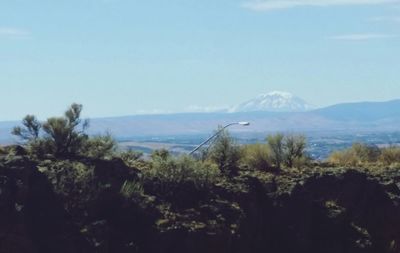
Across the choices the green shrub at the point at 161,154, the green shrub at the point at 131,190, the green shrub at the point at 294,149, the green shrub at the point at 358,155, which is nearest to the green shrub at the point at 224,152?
the green shrub at the point at 161,154

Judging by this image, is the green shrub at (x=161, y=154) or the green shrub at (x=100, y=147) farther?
the green shrub at (x=161, y=154)

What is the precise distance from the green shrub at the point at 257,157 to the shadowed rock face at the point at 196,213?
2.76m

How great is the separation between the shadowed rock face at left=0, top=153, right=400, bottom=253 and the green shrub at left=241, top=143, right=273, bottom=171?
2761mm

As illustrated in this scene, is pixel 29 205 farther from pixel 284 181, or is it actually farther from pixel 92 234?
pixel 284 181

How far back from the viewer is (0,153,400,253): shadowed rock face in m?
28.7

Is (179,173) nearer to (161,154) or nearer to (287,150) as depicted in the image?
(161,154)

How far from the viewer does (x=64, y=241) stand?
92.9 feet

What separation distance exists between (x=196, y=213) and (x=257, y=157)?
25.2 ft

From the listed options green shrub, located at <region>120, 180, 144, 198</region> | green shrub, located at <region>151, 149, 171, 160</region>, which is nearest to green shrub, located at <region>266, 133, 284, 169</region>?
green shrub, located at <region>151, 149, 171, 160</region>

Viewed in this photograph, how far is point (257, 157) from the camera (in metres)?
38.1

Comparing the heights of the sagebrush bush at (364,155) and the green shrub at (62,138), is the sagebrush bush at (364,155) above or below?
below

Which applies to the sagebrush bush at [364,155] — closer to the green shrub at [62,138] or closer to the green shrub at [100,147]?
the green shrub at [100,147]

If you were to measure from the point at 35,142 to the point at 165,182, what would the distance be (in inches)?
219

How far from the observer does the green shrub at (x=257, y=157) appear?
124 ft
